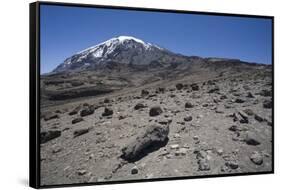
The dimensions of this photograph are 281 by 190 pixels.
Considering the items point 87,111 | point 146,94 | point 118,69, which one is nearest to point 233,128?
point 146,94

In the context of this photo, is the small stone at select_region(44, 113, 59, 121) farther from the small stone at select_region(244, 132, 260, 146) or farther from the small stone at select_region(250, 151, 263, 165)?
the small stone at select_region(250, 151, 263, 165)

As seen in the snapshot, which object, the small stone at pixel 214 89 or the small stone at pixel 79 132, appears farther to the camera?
the small stone at pixel 214 89

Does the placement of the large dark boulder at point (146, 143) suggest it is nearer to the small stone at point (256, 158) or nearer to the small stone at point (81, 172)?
the small stone at point (81, 172)

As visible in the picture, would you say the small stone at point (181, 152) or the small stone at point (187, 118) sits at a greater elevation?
the small stone at point (187, 118)

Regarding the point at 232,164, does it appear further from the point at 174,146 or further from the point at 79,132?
the point at 79,132

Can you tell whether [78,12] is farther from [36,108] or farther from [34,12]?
[36,108]

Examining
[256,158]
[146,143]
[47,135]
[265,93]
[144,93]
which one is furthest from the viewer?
[265,93]

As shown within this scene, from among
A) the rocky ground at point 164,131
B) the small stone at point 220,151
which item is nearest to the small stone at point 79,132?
the rocky ground at point 164,131
